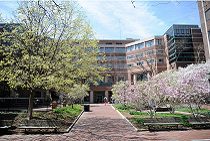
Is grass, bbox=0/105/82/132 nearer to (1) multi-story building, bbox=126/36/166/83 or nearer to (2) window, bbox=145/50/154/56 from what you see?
(1) multi-story building, bbox=126/36/166/83

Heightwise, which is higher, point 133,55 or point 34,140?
point 133,55

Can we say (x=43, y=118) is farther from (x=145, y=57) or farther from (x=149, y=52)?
(x=149, y=52)

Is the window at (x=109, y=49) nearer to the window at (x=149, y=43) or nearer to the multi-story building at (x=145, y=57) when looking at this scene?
the multi-story building at (x=145, y=57)

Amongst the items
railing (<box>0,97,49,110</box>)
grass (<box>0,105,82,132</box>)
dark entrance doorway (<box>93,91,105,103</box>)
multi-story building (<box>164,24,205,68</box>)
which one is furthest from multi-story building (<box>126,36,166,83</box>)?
grass (<box>0,105,82,132</box>)

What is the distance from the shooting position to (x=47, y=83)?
682 inches

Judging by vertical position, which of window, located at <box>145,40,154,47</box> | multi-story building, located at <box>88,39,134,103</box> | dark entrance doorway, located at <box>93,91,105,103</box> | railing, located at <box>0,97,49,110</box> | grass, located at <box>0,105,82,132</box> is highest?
window, located at <box>145,40,154,47</box>

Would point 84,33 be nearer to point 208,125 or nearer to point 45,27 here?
point 45,27

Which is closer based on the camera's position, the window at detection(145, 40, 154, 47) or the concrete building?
the concrete building

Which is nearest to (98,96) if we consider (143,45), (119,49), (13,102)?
(119,49)

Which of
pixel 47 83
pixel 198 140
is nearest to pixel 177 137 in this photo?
pixel 198 140

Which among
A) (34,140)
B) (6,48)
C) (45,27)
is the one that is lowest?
(34,140)

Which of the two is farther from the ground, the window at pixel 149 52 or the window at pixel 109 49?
the window at pixel 109 49

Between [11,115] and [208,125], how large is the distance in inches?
598

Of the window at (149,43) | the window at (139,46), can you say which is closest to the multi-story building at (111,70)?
the window at (139,46)
